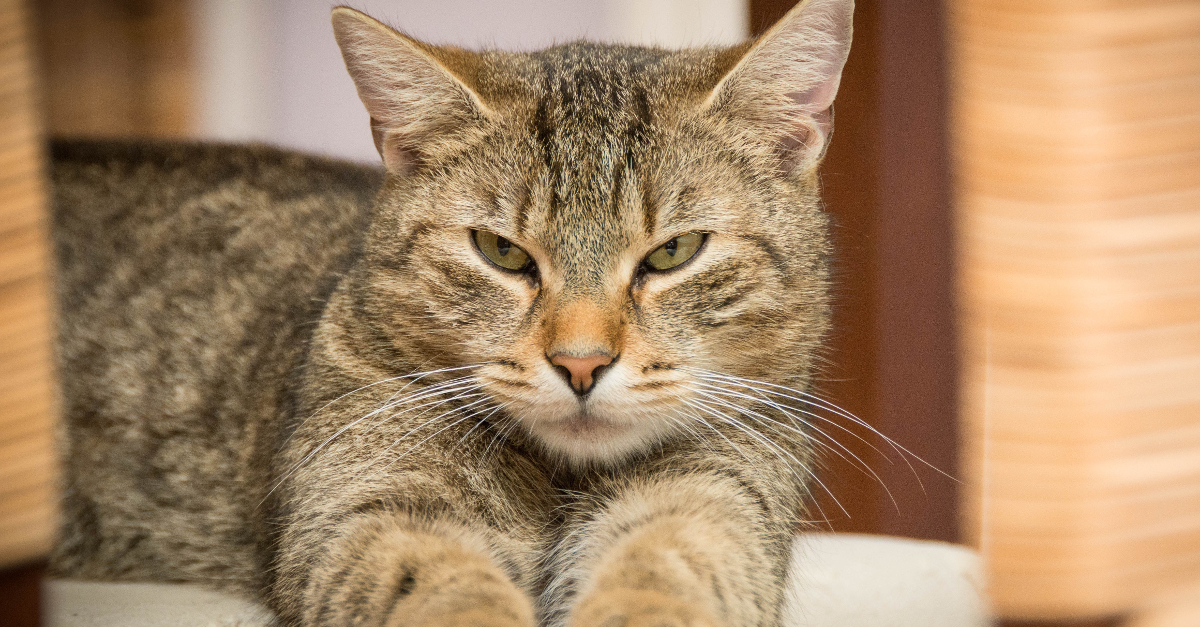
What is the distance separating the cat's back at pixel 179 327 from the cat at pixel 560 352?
0.25 feet

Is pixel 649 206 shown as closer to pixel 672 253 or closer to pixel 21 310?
pixel 672 253

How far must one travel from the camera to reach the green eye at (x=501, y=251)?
1.14 meters

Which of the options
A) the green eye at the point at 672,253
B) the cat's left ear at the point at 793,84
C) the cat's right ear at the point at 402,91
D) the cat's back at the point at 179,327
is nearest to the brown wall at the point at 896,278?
the cat's left ear at the point at 793,84

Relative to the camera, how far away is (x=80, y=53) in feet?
7.39

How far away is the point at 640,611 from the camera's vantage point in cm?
88

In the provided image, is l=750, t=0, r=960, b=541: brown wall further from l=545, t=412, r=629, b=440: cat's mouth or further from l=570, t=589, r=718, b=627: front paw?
l=570, t=589, r=718, b=627: front paw

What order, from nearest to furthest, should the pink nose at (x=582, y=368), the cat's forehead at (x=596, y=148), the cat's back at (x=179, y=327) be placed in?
the pink nose at (x=582, y=368) < the cat's forehead at (x=596, y=148) < the cat's back at (x=179, y=327)

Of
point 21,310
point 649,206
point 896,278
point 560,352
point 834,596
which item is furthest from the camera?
point 896,278

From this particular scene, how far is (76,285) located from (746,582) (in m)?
1.40

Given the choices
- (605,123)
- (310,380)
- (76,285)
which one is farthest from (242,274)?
(605,123)

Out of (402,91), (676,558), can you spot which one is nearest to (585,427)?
(676,558)

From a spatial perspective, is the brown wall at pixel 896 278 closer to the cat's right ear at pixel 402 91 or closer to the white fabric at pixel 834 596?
the white fabric at pixel 834 596

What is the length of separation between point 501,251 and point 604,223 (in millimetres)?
142

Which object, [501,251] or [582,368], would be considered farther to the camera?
[501,251]
